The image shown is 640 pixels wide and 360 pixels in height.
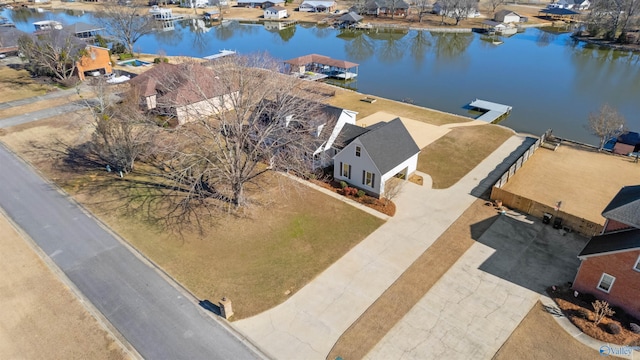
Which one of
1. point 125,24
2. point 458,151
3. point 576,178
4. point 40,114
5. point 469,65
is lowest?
point 576,178

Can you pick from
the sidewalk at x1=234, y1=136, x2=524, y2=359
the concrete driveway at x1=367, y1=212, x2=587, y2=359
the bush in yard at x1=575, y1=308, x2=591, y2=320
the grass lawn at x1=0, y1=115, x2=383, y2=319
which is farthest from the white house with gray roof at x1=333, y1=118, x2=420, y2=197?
the bush in yard at x1=575, y1=308, x2=591, y2=320

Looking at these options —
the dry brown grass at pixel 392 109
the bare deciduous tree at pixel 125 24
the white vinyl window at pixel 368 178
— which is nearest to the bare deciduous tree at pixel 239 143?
the white vinyl window at pixel 368 178

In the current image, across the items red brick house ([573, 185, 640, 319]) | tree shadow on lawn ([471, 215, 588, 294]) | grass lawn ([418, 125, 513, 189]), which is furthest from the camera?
grass lawn ([418, 125, 513, 189])

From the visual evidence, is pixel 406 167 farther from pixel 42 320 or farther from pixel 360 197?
pixel 42 320

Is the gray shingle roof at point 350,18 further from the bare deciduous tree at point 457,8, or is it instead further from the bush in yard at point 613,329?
the bush in yard at point 613,329

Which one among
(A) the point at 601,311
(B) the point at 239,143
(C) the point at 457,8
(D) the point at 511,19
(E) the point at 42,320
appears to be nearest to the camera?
(E) the point at 42,320

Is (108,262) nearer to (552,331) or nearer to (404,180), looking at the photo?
(404,180)

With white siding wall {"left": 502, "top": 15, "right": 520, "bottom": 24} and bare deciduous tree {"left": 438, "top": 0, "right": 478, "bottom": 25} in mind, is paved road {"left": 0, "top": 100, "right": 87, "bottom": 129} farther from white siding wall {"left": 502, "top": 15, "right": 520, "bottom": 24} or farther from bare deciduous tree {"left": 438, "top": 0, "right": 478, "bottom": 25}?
white siding wall {"left": 502, "top": 15, "right": 520, "bottom": 24}

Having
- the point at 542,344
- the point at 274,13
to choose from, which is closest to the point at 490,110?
the point at 542,344
